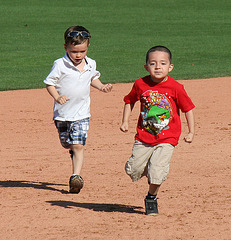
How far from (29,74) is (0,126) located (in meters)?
6.17

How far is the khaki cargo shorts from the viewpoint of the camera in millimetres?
5750

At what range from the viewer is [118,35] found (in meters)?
24.4

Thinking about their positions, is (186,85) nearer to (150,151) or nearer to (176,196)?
(176,196)

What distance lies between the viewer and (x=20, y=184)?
7.45 metres

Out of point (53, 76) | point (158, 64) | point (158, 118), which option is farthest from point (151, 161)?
point (53, 76)

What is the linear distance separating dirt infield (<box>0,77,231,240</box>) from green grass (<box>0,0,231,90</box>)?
463cm

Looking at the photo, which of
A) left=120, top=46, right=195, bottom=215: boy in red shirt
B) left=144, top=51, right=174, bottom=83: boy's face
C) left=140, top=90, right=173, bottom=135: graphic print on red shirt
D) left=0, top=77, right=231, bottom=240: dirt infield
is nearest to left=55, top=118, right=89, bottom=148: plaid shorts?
left=0, top=77, right=231, bottom=240: dirt infield

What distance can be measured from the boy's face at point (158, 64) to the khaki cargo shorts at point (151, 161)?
68cm

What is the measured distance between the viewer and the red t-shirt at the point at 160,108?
18.9ft

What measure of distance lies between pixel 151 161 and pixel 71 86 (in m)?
1.49

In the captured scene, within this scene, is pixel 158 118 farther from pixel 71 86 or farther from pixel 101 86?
pixel 71 86

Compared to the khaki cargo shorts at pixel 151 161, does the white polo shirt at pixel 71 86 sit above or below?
above

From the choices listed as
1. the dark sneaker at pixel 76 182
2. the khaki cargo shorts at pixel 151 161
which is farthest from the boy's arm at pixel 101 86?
the dark sneaker at pixel 76 182

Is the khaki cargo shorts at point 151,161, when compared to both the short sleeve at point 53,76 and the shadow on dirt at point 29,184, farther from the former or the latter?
the shadow on dirt at point 29,184
